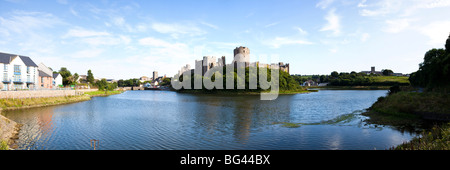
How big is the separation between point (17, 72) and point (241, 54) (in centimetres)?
11979

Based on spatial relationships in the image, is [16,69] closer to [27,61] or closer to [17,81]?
[17,81]

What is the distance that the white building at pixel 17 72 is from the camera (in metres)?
54.8

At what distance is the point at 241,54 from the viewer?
521 feet

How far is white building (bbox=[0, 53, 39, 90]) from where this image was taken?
2158 inches

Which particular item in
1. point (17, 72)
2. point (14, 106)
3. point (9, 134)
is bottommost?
point (9, 134)

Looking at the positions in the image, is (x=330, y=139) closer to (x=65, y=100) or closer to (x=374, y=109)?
(x=374, y=109)

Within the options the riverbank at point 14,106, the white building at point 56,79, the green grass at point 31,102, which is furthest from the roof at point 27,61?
the white building at point 56,79

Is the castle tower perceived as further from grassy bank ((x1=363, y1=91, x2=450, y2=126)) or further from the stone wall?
the stone wall

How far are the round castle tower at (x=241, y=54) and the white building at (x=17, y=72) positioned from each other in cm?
11194

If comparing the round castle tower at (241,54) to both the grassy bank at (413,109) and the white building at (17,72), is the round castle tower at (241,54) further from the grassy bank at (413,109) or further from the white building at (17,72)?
the grassy bank at (413,109)

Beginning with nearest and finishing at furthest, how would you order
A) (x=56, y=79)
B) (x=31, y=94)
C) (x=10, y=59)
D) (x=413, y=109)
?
(x=413, y=109)
(x=31, y=94)
(x=10, y=59)
(x=56, y=79)

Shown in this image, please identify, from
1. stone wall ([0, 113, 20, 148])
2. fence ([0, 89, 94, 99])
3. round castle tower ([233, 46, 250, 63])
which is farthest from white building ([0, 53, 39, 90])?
round castle tower ([233, 46, 250, 63])

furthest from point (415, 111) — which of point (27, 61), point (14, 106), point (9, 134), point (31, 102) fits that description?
point (27, 61)
